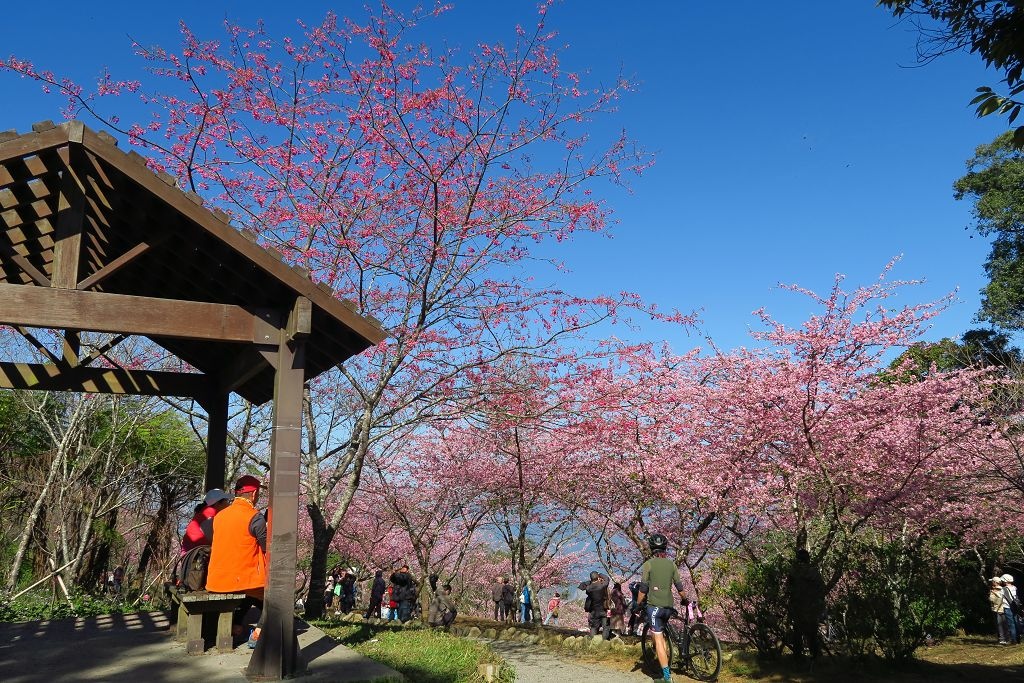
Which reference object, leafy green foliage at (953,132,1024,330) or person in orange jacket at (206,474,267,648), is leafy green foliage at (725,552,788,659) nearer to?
person in orange jacket at (206,474,267,648)

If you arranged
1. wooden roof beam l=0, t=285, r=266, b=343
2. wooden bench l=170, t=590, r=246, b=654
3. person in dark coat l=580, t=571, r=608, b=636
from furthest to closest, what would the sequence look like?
person in dark coat l=580, t=571, r=608, b=636, wooden bench l=170, t=590, r=246, b=654, wooden roof beam l=0, t=285, r=266, b=343

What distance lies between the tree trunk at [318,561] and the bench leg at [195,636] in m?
4.10

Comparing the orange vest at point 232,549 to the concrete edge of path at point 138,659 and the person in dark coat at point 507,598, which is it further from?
the person in dark coat at point 507,598

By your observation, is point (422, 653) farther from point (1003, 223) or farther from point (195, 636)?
point (1003, 223)

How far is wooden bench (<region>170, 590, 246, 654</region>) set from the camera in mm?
7035

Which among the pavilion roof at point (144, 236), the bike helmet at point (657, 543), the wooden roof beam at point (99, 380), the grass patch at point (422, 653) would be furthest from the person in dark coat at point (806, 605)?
the wooden roof beam at point (99, 380)

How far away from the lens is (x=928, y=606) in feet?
31.0

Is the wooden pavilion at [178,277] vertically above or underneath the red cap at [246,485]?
above

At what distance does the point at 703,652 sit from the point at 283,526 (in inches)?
218

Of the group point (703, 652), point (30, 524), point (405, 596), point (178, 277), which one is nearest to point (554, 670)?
point (703, 652)

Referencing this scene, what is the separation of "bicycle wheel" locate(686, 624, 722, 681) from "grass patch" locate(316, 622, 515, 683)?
7.63 feet

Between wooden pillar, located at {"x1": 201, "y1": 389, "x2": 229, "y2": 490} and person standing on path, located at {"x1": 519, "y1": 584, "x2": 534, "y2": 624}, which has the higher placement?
wooden pillar, located at {"x1": 201, "y1": 389, "x2": 229, "y2": 490}

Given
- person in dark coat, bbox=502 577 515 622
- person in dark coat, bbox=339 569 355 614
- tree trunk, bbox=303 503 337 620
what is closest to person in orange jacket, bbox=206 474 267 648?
tree trunk, bbox=303 503 337 620

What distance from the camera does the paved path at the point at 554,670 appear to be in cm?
927
